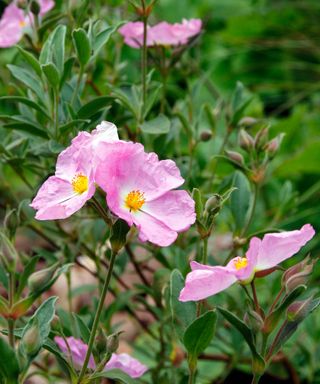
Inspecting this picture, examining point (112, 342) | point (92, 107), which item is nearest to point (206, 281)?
point (112, 342)

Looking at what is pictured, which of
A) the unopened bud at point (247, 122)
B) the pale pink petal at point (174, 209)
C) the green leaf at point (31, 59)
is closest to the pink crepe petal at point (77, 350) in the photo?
the pale pink petal at point (174, 209)

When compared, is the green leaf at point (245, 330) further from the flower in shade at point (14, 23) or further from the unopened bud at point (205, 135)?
the flower in shade at point (14, 23)

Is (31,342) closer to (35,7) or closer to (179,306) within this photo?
(179,306)

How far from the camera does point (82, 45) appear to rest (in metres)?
0.97

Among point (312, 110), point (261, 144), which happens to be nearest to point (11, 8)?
point (261, 144)

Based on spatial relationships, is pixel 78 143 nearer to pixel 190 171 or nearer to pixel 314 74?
pixel 190 171

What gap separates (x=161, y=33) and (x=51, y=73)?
269 mm

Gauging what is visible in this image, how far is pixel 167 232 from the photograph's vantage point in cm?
77

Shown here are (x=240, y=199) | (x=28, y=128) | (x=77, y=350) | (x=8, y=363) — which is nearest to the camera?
(x=8, y=363)

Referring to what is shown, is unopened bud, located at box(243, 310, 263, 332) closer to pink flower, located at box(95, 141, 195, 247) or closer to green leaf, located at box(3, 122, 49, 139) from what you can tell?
pink flower, located at box(95, 141, 195, 247)

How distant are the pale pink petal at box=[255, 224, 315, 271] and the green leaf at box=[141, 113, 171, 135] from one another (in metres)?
0.32

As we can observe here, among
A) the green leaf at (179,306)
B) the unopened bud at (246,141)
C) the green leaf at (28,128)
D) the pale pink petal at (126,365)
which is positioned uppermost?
the green leaf at (28,128)

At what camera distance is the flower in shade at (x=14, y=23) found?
46.6 inches

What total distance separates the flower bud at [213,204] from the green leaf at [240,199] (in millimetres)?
314
